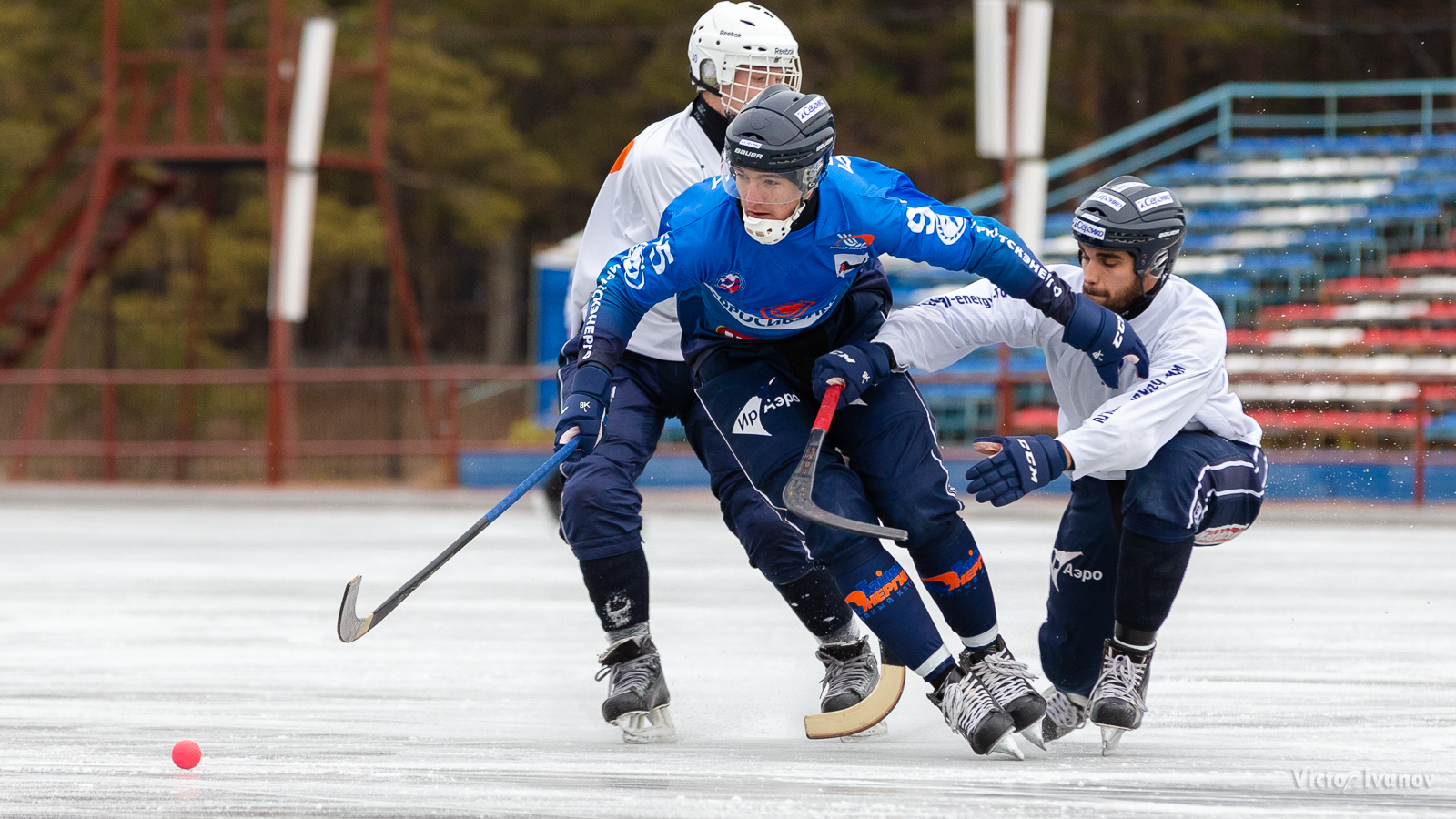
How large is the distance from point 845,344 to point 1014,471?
27.0 inches

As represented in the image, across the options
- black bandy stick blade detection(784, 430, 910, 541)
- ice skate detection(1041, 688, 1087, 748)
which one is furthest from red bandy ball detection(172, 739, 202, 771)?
ice skate detection(1041, 688, 1087, 748)

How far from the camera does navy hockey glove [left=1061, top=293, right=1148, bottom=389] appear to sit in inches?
160

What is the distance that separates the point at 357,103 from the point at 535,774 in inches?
976

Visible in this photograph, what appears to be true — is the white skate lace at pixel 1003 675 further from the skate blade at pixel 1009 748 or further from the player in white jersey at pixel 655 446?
the player in white jersey at pixel 655 446

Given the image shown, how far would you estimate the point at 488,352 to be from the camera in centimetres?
3216

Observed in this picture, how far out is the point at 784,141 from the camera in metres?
3.95

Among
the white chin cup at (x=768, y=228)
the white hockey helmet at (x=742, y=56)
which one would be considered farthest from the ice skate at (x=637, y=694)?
the white hockey helmet at (x=742, y=56)

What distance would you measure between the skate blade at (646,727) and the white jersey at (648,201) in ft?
3.16

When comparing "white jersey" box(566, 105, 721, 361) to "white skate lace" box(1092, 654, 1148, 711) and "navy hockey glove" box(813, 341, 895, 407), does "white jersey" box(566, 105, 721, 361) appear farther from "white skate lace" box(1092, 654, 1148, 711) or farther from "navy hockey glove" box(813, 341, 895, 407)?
"white skate lace" box(1092, 654, 1148, 711)

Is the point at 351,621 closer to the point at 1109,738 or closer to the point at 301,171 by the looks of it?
the point at 1109,738

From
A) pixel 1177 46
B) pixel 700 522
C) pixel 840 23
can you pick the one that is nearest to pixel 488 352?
pixel 840 23

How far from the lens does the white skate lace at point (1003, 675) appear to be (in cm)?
394

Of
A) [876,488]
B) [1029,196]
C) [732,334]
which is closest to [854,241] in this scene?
[732,334]

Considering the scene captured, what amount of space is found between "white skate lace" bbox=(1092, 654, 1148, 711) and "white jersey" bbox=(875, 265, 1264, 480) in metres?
0.44
